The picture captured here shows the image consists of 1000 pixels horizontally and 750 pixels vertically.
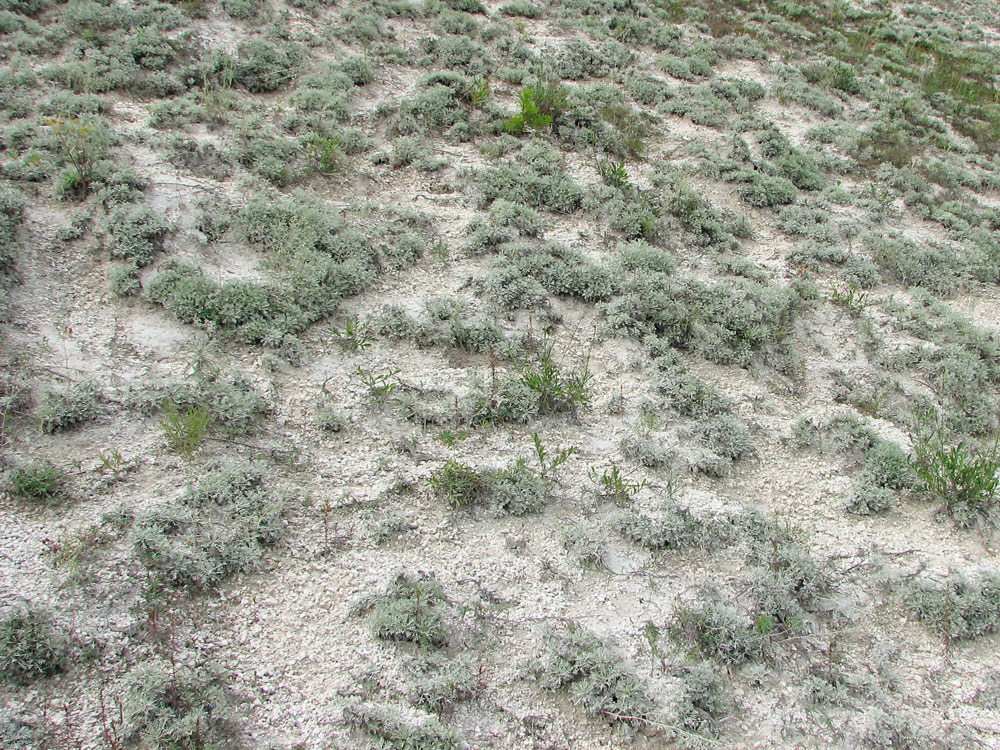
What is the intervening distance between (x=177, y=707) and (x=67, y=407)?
3.12m

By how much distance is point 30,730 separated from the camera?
4449 mm

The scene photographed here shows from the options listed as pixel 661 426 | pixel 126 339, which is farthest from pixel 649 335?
pixel 126 339

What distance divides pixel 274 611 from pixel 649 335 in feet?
17.1

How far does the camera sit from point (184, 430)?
6332 millimetres

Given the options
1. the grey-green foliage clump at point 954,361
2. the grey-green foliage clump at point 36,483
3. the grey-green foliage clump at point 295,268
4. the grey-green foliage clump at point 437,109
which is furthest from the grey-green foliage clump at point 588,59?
the grey-green foliage clump at point 36,483

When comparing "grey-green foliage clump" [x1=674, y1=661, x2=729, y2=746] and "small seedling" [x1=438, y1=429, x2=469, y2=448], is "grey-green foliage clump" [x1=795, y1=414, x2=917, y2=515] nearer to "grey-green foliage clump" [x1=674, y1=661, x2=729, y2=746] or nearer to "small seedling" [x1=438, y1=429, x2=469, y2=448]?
"grey-green foliage clump" [x1=674, y1=661, x2=729, y2=746]

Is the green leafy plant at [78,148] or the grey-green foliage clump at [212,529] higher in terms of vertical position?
the green leafy plant at [78,148]

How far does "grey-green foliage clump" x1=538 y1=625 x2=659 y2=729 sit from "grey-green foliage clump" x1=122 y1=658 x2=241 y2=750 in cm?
228

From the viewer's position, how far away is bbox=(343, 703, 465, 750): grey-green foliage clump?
4758 millimetres

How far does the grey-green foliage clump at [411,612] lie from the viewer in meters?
5.39

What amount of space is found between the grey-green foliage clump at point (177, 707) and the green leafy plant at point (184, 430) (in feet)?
6.49

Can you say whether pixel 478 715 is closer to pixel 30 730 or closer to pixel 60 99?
pixel 30 730

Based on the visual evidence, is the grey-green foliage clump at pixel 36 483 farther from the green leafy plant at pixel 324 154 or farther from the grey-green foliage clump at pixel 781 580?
the grey-green foliage clump at pixel 781 580

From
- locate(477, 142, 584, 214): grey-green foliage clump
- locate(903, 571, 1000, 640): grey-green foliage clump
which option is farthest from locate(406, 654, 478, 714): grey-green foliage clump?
locate(477, 142, 584, 214): grey-green foliage clump
